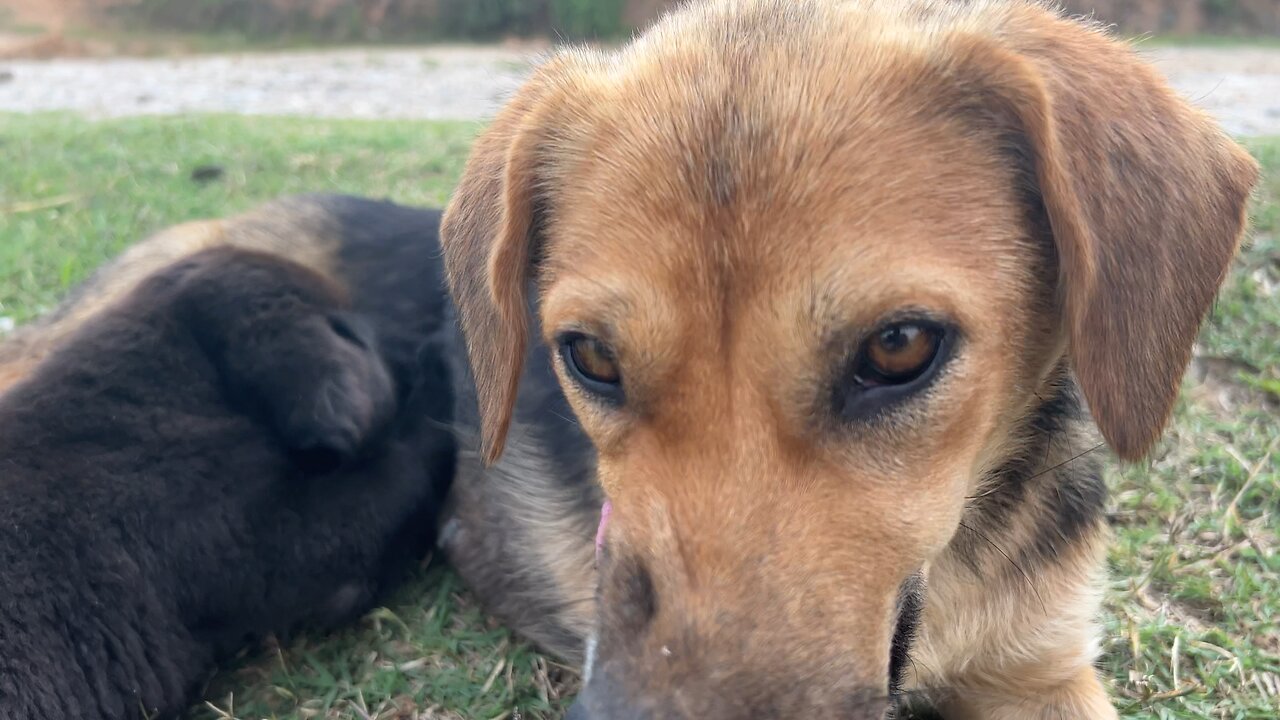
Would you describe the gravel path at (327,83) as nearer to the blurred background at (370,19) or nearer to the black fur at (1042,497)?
the blurred background at (370,19)

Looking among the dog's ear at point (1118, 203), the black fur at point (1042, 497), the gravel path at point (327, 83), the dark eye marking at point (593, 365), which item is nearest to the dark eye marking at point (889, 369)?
the dog's ear at point (1118, 203)

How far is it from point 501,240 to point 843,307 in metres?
1.00

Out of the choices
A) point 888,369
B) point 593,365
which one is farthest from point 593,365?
point 888,369

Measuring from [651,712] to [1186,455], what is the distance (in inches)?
120

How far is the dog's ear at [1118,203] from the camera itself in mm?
2076

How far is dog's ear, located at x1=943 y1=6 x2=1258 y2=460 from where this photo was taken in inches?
81.7

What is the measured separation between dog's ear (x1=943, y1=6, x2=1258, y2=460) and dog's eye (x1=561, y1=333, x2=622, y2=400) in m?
0.94

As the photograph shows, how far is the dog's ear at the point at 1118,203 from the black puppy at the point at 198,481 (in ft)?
7.44

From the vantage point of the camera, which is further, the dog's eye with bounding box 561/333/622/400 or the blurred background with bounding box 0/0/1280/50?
the blurred background with bounding box 0/0/1280/50

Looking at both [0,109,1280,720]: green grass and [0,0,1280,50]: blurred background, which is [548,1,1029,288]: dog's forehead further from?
[0,0,1280,50]: blurred background

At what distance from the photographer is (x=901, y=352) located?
2.00 meters

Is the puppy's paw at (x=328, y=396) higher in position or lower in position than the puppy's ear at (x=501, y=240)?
lower

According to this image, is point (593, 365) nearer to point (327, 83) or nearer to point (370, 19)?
point (327, 83)

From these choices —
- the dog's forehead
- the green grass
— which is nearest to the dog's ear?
the dog's forehead
